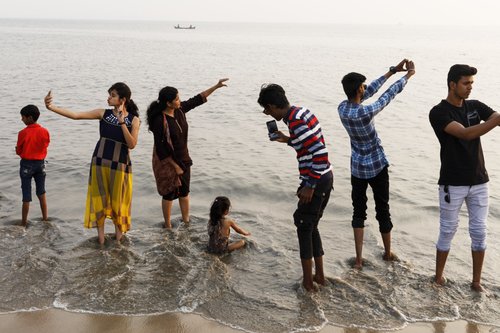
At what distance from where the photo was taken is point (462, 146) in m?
4.95

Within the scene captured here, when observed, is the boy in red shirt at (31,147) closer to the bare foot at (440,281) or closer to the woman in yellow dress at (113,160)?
the woman in yellow dress at (113,160)

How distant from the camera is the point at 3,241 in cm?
670

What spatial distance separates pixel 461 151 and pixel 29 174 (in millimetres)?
5337

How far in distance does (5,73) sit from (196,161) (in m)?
19.8

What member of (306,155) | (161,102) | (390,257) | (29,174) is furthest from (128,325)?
(29,174)

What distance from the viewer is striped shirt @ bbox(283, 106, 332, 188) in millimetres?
4703

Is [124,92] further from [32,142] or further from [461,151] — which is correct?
[461,151]

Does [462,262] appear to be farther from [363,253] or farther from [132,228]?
[132,228]

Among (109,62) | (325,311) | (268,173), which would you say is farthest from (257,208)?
(109,62)

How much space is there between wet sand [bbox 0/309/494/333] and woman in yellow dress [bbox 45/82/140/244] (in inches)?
66.5

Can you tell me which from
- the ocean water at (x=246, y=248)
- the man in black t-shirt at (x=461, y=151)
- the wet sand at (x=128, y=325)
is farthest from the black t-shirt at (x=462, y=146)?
the wet sand at (x=128, y=325)

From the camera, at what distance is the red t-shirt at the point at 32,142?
22.9 ft

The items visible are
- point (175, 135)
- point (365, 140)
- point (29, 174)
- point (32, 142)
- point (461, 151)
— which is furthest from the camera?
point (29, 174)

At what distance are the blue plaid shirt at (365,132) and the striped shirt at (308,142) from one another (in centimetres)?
69
